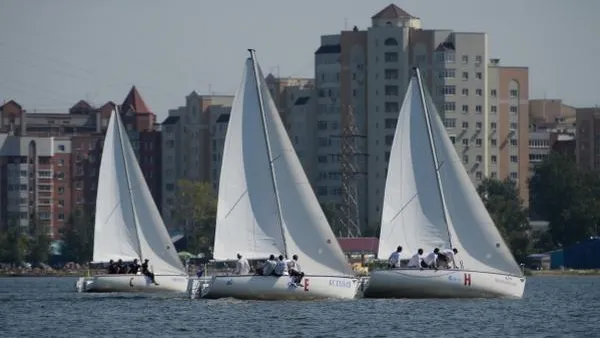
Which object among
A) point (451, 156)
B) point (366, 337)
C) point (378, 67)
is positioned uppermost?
point (378, 67)

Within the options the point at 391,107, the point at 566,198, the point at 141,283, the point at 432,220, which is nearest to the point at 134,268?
the point at 141,283

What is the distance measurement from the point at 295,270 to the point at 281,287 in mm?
866

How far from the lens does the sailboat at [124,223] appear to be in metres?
92.4

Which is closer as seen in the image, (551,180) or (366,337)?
(366,337)

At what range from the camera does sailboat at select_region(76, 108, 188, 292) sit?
92438 millimetres

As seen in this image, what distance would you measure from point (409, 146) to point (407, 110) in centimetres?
158

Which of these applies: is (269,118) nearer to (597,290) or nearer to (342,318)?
(342,318)

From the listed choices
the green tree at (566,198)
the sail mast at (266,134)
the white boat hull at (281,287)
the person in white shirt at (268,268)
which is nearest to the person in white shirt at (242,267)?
the white boat hull at (281,287)

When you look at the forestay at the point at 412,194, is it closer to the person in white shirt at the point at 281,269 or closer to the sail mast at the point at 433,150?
the sail mast at the point at 433,150

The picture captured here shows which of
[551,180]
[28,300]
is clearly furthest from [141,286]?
[551,180]

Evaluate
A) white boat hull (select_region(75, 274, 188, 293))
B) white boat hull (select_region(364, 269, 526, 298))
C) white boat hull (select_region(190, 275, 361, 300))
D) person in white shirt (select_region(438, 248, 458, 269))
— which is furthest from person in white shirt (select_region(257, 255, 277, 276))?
white boat hull (select_region(75, 274, 188, 293))

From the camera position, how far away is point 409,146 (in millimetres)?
76188

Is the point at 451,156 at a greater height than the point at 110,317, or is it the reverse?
the point at 451,156

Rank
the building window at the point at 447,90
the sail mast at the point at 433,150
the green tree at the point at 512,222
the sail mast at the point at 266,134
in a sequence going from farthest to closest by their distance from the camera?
the building window at the point at 447,90
the green tree at the point at 512,222
the sail mast at the point at 433,150
the sail mast at the point at 266,134
